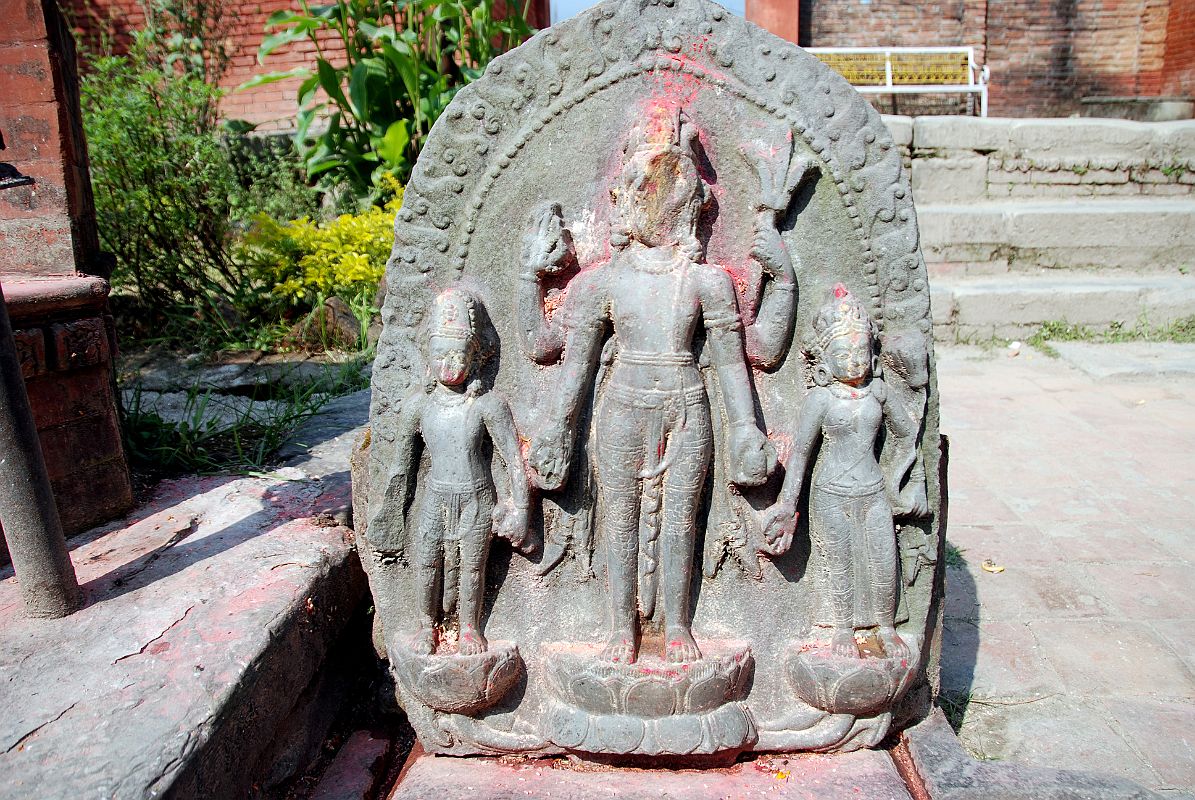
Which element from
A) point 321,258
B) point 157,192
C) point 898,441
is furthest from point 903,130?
point 898,441

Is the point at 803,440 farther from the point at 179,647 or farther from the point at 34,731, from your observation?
the point at 34,731

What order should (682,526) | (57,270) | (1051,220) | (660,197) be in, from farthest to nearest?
(1051,220), (57,270), (682,526), (660,197)

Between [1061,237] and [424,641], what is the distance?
7015mm

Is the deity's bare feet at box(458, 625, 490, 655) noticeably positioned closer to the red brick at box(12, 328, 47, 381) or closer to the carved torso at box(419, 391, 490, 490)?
the carved torso at box(419, 391, 490, 490)

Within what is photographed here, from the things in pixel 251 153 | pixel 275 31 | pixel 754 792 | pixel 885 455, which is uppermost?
pixel 275 31

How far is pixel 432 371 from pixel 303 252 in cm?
421

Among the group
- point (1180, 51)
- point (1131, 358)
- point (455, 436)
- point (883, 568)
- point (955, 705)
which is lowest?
point (955, 705)

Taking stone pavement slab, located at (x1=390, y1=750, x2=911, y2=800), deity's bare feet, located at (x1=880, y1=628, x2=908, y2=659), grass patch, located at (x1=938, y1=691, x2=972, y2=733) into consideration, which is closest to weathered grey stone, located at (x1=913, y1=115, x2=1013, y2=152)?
grass patch, located at (x1=938, y1=691, x2=972, y2=733)

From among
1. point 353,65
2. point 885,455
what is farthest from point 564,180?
point 353,65

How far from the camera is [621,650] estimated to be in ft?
6.72

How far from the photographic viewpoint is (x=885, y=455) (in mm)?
2039

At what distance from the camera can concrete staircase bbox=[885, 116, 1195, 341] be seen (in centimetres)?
691

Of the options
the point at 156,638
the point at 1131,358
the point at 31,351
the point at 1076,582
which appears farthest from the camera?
the point at 1131,358

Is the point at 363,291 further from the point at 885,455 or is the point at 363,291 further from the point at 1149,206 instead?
the point at 1149,206
